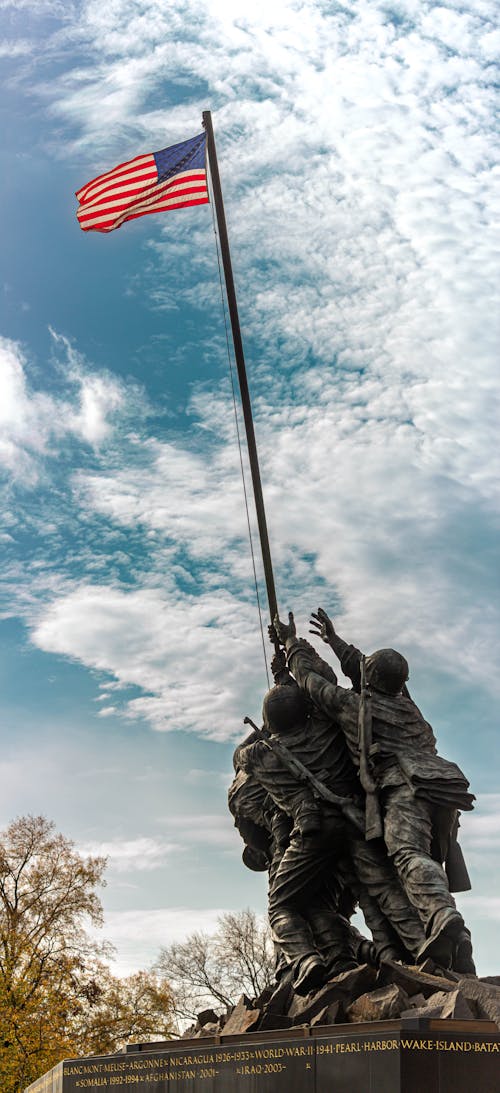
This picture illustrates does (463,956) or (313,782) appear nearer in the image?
(463,956)

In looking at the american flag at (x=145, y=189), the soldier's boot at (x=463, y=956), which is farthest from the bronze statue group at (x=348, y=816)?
the american flag at (x=145, y=189)

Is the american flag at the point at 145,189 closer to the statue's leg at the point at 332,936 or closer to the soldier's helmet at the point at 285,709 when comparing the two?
the soldier's helmet at the point at 285,709

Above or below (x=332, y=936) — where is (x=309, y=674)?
above

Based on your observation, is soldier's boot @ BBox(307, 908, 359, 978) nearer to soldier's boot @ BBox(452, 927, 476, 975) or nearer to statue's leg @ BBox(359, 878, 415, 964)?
statue's leg @ BBox(359, 878, 415, 964)

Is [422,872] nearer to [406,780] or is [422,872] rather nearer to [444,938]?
[444,938]

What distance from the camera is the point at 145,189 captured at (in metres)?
15.4

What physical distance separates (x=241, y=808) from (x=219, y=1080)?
3.80 metres

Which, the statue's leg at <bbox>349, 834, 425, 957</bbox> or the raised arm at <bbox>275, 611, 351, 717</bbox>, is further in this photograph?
the raised arm at <bbox>275, 611, 351, 717</bbox>

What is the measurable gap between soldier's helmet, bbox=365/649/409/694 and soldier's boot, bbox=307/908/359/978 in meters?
2.15

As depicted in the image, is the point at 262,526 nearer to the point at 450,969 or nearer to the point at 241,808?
the point at 241,808

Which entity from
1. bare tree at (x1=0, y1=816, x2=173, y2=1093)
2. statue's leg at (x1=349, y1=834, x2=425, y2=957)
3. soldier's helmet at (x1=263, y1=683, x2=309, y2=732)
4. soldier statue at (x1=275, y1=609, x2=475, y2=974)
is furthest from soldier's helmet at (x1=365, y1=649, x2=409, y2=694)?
bare tree at (x1=0, y1=816, x2=173, y2=1093)

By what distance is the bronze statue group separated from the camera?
10.4 m

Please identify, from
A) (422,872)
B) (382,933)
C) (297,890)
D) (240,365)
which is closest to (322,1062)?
(422,872)

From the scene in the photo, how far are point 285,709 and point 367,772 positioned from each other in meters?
1.29
